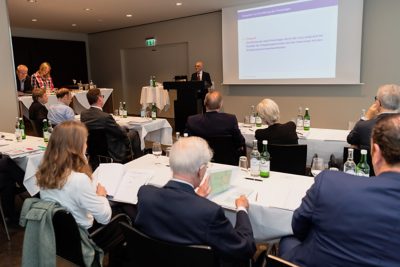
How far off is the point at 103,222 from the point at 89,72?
1025 cm

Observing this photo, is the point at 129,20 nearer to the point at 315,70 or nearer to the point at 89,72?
the point at 89,72

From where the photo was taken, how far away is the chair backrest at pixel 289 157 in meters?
2.68

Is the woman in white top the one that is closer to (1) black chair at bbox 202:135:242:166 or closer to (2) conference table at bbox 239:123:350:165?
(1) black chair at bbox 202:135:242:166

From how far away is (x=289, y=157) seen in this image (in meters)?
2.71

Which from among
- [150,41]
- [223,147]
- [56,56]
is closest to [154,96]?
[150,41]

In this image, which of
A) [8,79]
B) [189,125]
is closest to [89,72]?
[8,79]

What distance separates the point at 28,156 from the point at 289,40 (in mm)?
5323

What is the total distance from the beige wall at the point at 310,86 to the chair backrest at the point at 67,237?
5856 millimetres

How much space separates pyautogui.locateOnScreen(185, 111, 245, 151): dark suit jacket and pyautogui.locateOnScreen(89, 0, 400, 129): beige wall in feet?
12.4

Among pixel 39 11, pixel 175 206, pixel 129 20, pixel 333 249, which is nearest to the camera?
pixel 333 249

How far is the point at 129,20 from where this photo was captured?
28.1ft

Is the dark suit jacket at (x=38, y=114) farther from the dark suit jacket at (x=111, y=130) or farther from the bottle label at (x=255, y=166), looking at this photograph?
the bottle label at (x=255, y=166)

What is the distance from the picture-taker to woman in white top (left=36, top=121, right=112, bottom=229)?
1733 mm

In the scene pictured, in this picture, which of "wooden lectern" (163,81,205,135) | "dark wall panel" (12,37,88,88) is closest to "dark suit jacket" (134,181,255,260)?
"wooden lectern" (163,81,205,135)
